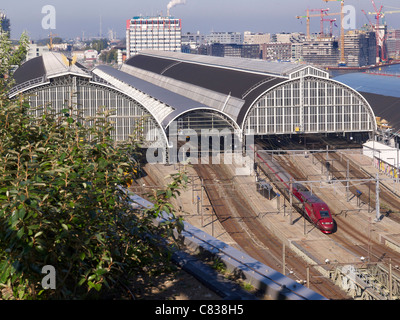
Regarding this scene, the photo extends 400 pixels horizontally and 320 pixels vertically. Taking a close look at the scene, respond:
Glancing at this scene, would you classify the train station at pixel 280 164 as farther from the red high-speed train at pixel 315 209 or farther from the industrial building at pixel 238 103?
the red high-speed train at pixel 315 209

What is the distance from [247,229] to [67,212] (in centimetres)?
3478

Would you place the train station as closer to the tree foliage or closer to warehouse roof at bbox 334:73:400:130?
warehouse roof at bbox 334:73:400:130

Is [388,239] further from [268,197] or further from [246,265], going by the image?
[246,265]

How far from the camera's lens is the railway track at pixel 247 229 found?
3316 centimetres

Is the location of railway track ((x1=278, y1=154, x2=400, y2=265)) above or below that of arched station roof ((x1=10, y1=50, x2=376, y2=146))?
below

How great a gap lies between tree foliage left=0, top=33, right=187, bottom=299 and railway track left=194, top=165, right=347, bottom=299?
21.6 m

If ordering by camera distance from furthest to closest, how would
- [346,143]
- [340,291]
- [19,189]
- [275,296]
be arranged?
[346,143] < [340,291] < [275,296] < [19,189]

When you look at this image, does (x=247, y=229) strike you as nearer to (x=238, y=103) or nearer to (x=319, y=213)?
(x=319, y=213)

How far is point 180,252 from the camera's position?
13.1 m

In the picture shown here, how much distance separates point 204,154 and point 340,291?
31.5 m

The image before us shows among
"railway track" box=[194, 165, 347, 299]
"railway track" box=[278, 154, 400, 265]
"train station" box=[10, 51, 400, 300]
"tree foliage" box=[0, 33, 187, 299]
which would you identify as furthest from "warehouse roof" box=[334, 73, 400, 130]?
"tree foliage" box=[0, 33, 187, 299]

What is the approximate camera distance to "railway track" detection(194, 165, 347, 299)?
33156 millimetres

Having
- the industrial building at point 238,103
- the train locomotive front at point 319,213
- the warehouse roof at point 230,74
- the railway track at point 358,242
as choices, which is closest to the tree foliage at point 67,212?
the railway track at point 358,242
